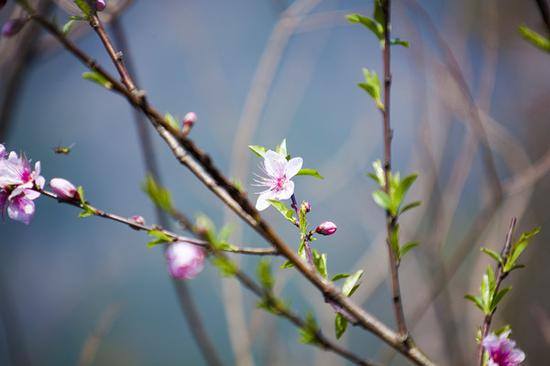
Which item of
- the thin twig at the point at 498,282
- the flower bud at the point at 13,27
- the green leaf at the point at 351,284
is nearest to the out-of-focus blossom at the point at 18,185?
the flower bud at the point at 13,27

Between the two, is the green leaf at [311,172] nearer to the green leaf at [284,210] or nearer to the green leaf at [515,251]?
the green leaf at [284,210]

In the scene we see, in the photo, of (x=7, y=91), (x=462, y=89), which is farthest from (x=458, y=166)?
(x=7, y=91)

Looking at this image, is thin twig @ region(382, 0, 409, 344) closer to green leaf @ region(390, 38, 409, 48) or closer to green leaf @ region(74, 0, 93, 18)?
green leaf @ region(390, 38, 409, 48)

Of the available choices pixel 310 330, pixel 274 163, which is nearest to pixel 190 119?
pixel 274 163

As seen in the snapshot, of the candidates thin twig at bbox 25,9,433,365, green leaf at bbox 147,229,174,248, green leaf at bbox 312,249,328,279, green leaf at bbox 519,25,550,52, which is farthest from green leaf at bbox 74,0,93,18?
green leaf at bbox 519,25,550,52

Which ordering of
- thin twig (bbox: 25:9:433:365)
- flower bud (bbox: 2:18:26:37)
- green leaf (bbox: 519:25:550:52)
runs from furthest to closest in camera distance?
1. flower bud (bbox: 2:18:26:37)
2. green leaf (bbox: 519:25:550:52)
3. thin twig (bbox: 25:9:433:365)

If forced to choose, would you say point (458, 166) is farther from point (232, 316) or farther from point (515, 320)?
point (515, 320)
